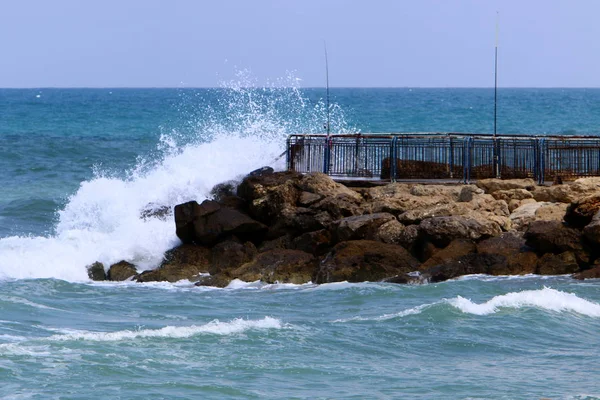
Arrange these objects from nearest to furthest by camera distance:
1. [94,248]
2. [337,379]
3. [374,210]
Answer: [337,379] → [374,210] → [94,248]

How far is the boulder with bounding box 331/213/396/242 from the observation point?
59.2 ft

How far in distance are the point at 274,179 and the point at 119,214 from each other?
171 inches

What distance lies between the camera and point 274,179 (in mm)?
19953

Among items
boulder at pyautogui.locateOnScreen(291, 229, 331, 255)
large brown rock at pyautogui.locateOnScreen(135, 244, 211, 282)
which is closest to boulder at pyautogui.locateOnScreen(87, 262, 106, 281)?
large brown rock at pyautogui.locateOnScreen(135, 244, 211, 282)

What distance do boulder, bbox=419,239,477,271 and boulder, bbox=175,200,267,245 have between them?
3.21m

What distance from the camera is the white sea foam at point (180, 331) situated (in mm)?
13289

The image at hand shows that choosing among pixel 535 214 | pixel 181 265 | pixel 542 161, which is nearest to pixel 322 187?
pixel 181 265

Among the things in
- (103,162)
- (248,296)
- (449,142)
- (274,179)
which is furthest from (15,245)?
(103,162)

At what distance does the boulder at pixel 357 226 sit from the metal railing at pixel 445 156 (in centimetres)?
312

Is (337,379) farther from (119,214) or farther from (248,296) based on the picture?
(119,214)

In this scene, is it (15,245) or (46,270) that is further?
(15,245)

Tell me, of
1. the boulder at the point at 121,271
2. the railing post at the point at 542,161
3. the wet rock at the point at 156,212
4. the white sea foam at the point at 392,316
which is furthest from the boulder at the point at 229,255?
the railing post at the point at 542,161

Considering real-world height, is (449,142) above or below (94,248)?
above

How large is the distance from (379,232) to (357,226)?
370 mm
